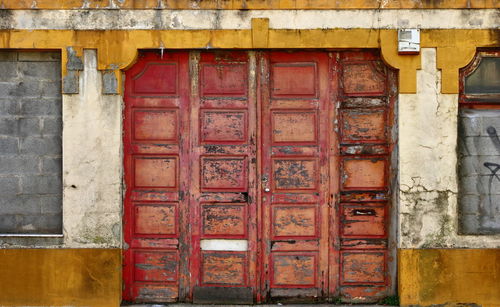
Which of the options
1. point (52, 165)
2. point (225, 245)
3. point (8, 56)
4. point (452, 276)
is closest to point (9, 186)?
point (52, 165)

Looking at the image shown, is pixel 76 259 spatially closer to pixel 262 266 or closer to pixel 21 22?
pixel 262 266

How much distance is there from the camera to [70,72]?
600 centimetres

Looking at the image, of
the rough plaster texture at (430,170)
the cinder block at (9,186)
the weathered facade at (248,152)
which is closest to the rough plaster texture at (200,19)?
the weathered facade at (248,152)

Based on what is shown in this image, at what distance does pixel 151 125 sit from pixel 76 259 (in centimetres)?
169

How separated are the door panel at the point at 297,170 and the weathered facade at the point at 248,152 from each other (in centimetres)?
2

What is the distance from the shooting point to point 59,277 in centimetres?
598

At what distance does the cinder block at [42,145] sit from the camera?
20.1 feet

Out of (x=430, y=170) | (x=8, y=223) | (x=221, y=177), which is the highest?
(x=430, y=170)

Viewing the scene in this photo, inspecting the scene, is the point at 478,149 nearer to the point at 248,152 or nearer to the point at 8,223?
the point at 248,152

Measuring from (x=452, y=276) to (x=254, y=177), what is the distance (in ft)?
7.93

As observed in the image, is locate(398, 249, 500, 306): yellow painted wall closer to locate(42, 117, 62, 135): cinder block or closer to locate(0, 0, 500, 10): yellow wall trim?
locate(0, 0, 500, 10): yellow wall trim

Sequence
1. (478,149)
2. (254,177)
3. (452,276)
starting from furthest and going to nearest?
1. (254,177)
2. (478,149)
3. (452,276)

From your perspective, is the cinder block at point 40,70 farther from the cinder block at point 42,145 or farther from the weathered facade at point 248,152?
the cinder block at point 42,145

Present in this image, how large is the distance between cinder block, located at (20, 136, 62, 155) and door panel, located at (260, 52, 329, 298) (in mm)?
2329
